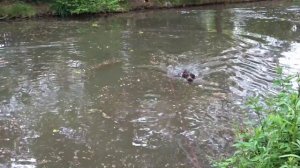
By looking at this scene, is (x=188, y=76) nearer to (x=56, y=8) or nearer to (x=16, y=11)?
(x=56, y=8)

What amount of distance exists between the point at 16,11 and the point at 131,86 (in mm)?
8135

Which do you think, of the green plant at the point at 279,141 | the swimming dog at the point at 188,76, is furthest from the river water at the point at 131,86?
the green plant at the point at 279,141

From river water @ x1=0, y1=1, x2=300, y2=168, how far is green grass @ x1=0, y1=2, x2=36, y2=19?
590 millimetres

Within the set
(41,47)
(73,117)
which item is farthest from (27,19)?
(73,117)

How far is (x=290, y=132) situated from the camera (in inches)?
131

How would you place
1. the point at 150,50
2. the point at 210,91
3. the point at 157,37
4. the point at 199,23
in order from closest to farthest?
the point at 210,91, the point at 150,50, the point at 157,37, the point at 199,23

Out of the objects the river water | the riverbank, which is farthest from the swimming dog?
the riverbank

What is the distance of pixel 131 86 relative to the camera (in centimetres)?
857

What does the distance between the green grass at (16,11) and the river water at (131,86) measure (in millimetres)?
590

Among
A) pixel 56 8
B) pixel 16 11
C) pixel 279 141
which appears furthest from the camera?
pixel 56 8

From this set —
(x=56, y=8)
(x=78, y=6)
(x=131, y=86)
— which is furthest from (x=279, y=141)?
(x=56, y=8)

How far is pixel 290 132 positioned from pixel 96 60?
24.2 feet

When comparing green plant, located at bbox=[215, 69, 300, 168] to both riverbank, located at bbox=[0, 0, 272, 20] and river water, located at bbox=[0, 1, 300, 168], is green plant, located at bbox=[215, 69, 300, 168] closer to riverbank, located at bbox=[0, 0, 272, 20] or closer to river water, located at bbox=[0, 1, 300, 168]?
river water, located at bbox=[0, 1, 300, 168]

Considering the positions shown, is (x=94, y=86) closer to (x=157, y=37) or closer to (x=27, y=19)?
(x=157, y=37)
